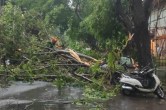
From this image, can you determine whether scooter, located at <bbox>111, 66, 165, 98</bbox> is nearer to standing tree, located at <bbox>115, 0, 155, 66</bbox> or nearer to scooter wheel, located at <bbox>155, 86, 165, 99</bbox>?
scooter wheel, located at <bbox>155, 86, 165, 99</bbox>

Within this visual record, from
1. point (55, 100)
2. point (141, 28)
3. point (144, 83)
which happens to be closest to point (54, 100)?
point (55, 100)

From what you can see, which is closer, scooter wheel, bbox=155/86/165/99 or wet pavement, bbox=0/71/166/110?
wet pavement, bbox=0/71/166/110

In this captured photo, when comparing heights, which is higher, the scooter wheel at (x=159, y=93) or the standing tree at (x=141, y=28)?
the standing tree at (x=141, y=28)

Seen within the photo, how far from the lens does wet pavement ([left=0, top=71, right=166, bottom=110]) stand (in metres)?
9.33

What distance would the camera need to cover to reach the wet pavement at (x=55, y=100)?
9328 millimetres

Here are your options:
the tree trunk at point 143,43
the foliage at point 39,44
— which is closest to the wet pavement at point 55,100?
the foliage at point 39,44

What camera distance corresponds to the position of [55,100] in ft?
33.8

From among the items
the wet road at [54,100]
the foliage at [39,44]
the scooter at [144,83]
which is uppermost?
the foliage at [39,44]

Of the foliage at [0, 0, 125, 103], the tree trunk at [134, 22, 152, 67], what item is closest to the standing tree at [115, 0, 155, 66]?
the tree trunk at [134, 22, 152, 67]

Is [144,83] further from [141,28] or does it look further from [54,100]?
[141,28]

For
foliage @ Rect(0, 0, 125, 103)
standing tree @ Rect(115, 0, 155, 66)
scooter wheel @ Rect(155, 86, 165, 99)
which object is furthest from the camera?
standing tree @ Rect(115, 0, 155, 66)

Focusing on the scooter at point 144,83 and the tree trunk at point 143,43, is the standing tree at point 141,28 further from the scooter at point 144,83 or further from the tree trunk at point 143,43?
the scooter at point 144,83

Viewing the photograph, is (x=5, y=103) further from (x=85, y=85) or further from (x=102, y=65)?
(x=102, y=65)

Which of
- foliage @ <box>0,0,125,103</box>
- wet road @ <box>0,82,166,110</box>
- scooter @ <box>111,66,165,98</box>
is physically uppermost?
foliage @ <box>0,0,125,103</box>
